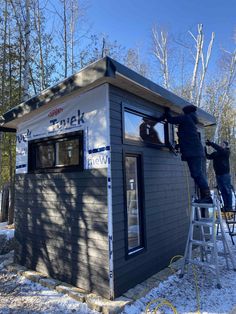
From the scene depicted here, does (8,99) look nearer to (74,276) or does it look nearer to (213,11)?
(74,276)

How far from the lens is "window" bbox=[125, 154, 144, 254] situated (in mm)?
3938

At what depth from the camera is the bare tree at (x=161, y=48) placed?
533 inches

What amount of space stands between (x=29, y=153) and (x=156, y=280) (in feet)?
10.3

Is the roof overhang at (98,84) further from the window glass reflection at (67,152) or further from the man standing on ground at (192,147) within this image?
the window glass reflection at (67,152)

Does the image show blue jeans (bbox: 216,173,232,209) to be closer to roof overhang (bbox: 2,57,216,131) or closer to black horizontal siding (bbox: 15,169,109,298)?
roof overhang (bbox: 2,57,216,131)

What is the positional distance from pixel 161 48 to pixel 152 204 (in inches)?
461

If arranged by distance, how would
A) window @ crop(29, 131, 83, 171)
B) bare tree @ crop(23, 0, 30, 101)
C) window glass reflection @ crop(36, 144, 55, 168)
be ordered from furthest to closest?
1. bare tree @ crop(23, 0, 30, 101)
2. window glass reflection @ crop(36, 144, 55, 168)
3. window @ crop(29, 131, 83, 171)

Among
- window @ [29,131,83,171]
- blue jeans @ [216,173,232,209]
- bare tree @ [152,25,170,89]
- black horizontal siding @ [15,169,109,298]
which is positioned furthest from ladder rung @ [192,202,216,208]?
bare tree @ [152,25,170,89]

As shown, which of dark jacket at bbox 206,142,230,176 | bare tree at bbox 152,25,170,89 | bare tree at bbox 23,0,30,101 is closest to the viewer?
dark jacket at bbox 206,142,230,176

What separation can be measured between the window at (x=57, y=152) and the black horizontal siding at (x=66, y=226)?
0.60 feet

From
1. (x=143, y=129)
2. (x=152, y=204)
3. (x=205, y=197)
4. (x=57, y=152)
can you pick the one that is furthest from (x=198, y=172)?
(x=57, y=152)

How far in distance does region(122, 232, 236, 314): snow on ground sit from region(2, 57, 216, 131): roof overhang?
2.89 metres

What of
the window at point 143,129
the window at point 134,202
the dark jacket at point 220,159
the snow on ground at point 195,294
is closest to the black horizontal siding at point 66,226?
the window at point 134,202

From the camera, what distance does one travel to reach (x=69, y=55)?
32.4ft
